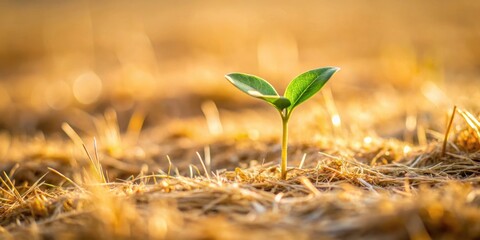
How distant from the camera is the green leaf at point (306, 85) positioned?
138cm

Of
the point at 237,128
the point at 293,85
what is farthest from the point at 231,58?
the point at 293,85

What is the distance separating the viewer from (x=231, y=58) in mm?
6383

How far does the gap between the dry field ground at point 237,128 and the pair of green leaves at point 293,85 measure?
0.77 ft

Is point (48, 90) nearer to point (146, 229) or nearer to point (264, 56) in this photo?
point (264, 56)

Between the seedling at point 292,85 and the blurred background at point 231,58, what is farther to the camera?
the blurred background at point 231,58

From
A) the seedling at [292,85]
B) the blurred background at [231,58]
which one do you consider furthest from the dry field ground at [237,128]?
the seedling at [292,85]

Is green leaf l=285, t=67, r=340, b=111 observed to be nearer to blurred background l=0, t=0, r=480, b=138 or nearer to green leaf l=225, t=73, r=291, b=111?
green leaf l=225, t=73, r=291, b=111

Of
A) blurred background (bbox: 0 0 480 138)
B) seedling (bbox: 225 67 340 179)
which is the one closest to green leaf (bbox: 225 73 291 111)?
seedling (bbox: 225 67 340 179)

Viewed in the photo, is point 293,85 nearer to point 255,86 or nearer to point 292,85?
point 292,85

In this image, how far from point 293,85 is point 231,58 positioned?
5019 millimetres

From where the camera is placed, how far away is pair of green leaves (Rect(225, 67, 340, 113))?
1368 millimetres

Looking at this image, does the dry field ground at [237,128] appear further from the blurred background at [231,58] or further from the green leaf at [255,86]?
the green leaf at [255,86]

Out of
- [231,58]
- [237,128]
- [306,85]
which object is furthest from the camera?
[231,58]

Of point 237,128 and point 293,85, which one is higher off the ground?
point 293,85
